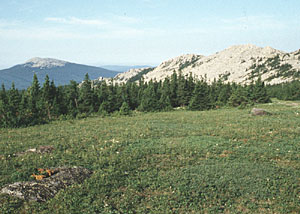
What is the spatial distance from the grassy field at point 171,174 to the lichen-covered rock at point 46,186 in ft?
1.30

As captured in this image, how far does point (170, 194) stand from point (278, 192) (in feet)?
17.6

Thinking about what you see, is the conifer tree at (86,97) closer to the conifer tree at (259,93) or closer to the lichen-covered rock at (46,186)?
the lichen-covered rock at (46,186)

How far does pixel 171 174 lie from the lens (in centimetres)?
1329

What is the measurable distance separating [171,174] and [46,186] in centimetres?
687

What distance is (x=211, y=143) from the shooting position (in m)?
20.1

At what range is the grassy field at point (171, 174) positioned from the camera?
9.91 metres

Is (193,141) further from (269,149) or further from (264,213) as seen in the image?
(264,213)

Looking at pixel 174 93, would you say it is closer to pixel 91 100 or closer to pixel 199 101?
pixel 199 101

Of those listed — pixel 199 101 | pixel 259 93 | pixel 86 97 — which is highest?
pixel 259 93

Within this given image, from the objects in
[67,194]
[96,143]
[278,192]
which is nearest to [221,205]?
[278,192]

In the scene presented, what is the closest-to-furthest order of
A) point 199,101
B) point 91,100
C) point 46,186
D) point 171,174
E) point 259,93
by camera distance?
point 46,186 < point 171,174 < point 91,100 < point 199,101 < point 259,93

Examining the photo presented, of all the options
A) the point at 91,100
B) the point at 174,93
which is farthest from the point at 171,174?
the point at 174,93

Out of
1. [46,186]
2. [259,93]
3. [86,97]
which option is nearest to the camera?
[46,186]

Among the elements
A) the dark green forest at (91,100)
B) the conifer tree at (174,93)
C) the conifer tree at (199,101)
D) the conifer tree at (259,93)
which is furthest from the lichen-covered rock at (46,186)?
the conifer tree at (259,93)
